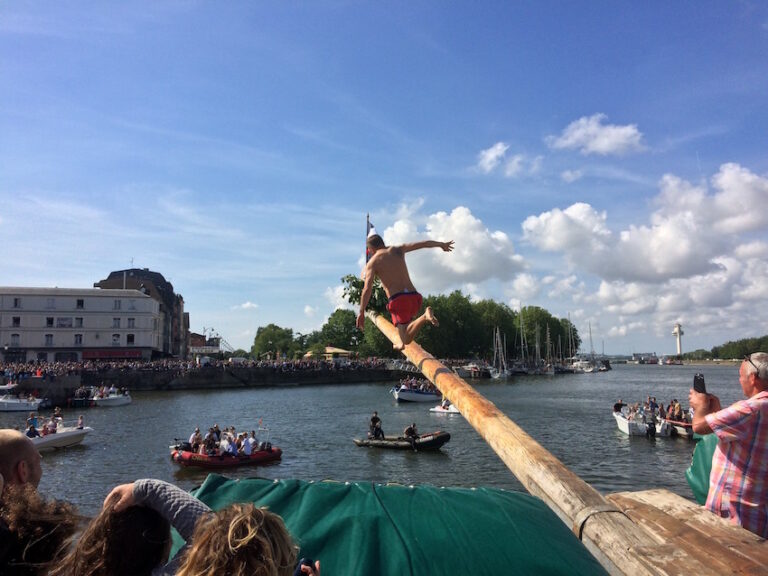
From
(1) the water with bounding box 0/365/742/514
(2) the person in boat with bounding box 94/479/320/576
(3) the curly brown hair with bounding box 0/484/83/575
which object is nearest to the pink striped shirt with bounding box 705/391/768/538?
(2) the person in boat with bounding box 94/479/320/576

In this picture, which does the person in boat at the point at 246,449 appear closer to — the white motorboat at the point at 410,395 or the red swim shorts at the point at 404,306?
the red swim shorts at the point at 404,306

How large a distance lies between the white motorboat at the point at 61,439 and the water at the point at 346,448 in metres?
0.68

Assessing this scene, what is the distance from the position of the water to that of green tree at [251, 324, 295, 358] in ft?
285

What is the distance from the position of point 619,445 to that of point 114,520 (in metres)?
30.3

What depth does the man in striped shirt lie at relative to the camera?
3252mm

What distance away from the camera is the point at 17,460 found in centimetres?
245

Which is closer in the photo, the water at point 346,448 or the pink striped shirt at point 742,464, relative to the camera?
the pink striped shirt at point 742,464

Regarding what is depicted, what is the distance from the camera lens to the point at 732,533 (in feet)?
11.5

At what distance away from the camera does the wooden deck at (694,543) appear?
220 centimetres

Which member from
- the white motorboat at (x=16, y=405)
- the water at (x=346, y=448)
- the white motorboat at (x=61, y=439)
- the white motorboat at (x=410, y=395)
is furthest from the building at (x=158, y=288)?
the white motorboat at (x=61, y=439)

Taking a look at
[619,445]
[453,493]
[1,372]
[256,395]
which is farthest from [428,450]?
[1,372]

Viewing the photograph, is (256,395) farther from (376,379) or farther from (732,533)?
(732,533)

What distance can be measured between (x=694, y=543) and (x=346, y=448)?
85.8 ft

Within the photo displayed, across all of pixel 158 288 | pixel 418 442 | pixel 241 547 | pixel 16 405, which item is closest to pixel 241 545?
pixel 241 547
